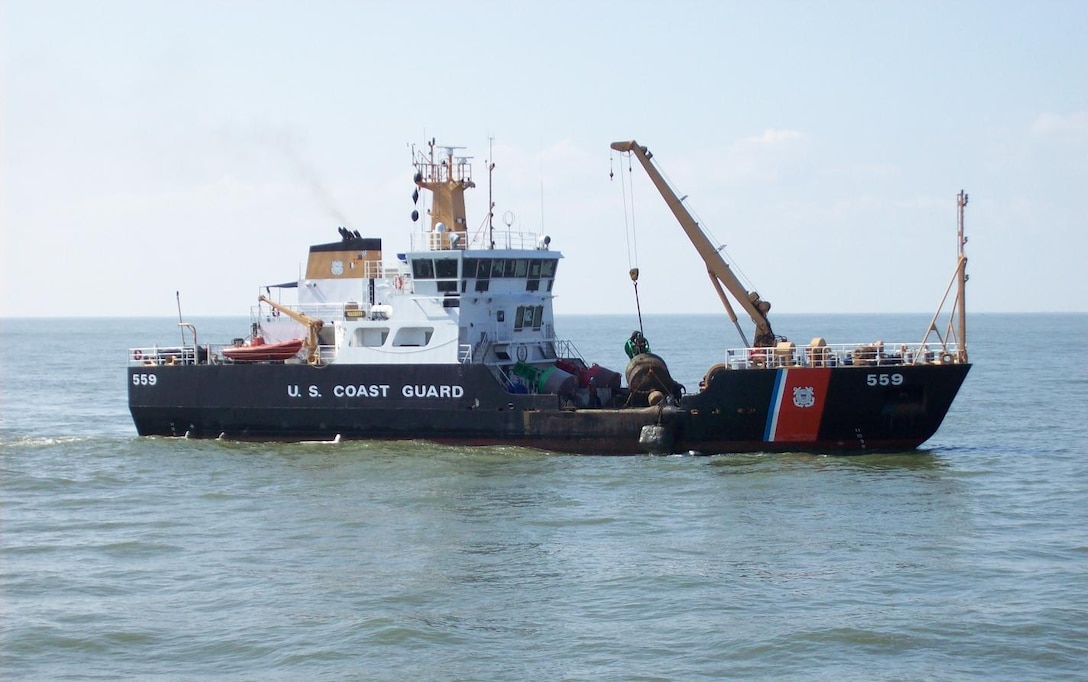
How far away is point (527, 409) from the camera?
26.9 metres

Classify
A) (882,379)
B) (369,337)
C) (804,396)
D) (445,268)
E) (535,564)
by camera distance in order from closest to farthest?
(535,564), (882,379), (804,396), (445,268), (369,337)

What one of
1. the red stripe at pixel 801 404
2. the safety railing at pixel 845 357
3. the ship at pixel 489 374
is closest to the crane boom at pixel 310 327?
the ship at pixel 489 374

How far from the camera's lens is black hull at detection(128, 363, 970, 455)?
25375 mm

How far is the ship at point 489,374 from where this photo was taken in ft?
83.7

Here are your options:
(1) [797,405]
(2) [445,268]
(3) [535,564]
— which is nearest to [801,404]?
(1) [797,405]

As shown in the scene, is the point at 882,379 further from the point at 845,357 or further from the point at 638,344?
the point at 638,344

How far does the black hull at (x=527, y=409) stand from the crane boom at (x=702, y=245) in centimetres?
290

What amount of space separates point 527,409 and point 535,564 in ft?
27.1

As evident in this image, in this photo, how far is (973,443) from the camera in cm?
3111

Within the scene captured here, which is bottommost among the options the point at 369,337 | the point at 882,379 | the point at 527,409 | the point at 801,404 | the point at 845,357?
the point at 527,409

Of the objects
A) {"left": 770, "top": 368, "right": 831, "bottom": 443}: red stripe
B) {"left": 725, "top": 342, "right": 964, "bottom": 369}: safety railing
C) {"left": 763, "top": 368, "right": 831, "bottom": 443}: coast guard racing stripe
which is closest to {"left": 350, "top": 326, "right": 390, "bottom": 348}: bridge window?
{"left": 725, "top": 342, "right": 964, "bottom": 369}: safety railing

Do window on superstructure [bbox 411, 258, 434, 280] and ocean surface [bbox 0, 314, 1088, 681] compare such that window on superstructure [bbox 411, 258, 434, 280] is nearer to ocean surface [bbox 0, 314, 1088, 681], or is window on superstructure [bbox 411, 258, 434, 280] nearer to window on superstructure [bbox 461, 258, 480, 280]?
window on superstructure [bbox 461, 258, 480, 280]

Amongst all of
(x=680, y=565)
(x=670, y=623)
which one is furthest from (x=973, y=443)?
(x=670, y=623)

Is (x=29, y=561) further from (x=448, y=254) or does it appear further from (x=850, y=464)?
(x=850, y=464)
